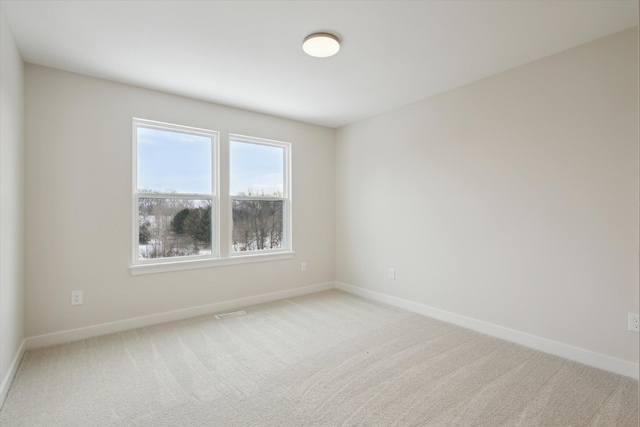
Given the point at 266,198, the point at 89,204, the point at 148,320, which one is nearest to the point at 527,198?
the point at 266,198

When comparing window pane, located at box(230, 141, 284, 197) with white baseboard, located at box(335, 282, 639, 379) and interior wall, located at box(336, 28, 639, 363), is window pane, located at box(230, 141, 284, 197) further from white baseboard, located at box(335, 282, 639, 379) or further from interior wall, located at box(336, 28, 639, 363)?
white baseboard, located at box(335, 282, 639, 379)

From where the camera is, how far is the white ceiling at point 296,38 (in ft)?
6.64

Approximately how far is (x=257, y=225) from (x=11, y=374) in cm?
259

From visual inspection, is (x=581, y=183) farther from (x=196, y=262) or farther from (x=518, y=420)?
(x=196, y=262)

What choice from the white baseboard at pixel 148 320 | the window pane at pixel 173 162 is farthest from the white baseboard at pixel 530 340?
the window pane at pixel 173 162

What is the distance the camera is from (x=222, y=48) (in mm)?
2490

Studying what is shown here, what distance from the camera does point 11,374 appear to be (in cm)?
218

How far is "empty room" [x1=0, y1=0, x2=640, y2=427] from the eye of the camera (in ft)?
6.66

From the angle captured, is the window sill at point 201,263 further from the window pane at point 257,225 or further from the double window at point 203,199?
the window pane at point 257,225

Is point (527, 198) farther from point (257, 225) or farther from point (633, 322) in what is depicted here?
point (257, 225)

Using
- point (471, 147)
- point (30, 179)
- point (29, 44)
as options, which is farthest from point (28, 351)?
point (471, 147)

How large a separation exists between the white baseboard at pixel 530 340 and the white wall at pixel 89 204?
2276mm

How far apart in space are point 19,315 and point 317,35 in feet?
10.5

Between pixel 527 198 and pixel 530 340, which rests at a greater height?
pixel 527 198
